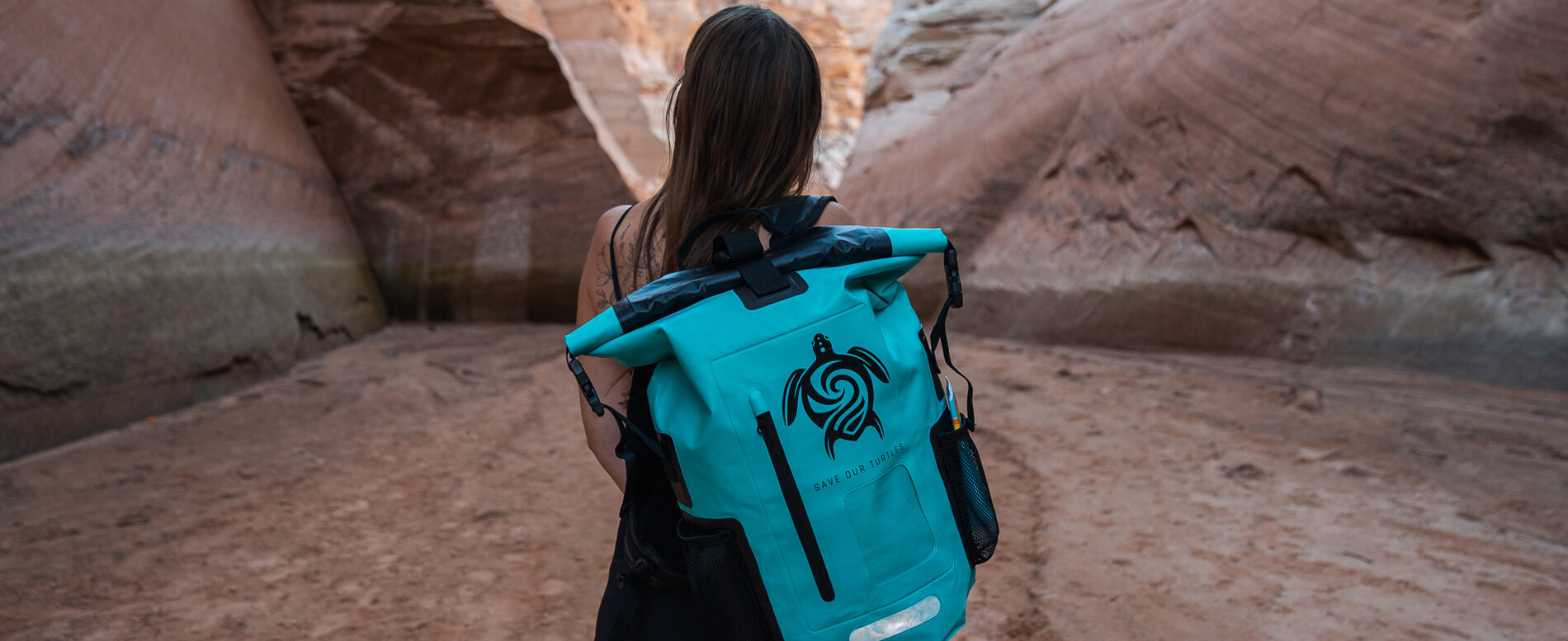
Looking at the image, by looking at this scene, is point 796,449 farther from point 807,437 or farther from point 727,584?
point 727,584

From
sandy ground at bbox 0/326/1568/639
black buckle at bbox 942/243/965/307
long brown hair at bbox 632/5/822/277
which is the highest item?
long brown hair at bbox 632/5/822/277

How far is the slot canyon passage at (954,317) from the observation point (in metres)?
2.25

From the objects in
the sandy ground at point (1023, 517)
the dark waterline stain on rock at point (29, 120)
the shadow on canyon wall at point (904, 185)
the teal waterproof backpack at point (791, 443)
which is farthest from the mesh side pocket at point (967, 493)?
the dark waterline stain on rock at point (29, 120)

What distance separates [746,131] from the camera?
1049mm

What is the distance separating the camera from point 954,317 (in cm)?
569

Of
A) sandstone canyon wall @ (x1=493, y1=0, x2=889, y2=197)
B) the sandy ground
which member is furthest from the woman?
sandstone canyon wall @ (x1=493, y1=0, x2=889, y2=197)

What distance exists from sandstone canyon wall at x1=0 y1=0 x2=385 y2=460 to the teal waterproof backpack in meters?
3.34

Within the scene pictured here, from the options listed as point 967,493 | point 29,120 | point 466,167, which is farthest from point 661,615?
point 466,167

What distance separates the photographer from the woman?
1.03 meters

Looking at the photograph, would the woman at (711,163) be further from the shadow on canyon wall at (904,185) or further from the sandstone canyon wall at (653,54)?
the sandstone canyon wall at (653,54)

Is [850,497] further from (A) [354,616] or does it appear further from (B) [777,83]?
(A) [354,616]

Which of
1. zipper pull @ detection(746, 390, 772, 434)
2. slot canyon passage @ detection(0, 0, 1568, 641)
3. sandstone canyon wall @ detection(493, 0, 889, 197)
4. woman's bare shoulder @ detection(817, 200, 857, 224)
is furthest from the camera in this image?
sandstone canyon wall @ detection(493, 0, 889, 197)

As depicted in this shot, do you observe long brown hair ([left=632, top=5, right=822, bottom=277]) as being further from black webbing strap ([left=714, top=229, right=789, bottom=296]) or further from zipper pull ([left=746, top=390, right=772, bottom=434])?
zipper pull ([left=746, top=390, right=772, bottom=434])

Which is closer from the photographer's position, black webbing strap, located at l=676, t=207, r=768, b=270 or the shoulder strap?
black webbing strap, located at l=676, t=207, r=768, b=270
